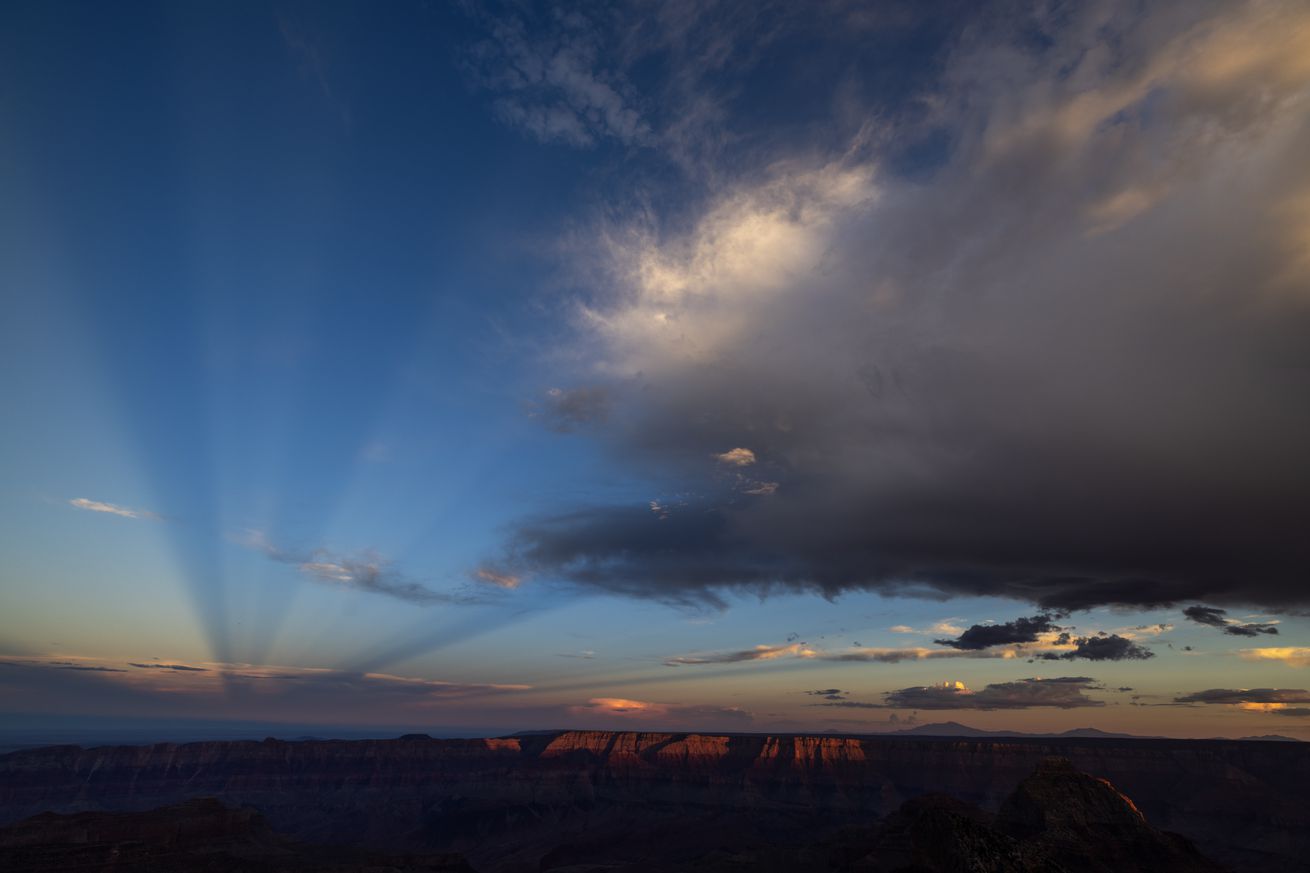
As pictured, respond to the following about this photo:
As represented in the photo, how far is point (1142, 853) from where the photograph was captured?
101938 millimetres

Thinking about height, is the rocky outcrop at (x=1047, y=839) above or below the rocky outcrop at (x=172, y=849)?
above

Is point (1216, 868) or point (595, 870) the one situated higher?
point (1216, 868)

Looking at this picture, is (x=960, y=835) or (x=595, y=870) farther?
(x=595, y=870)

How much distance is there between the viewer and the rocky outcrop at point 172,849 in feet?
365

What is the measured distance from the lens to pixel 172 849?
123125mm

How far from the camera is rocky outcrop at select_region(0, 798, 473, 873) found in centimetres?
11112

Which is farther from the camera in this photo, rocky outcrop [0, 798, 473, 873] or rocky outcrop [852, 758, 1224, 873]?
rocky outcrop [0, 798, 473, 873]

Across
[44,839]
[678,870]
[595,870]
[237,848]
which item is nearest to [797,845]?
[678,870]

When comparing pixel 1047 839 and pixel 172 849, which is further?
pixel 172 849

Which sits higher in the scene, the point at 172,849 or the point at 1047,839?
the point at 1047,839

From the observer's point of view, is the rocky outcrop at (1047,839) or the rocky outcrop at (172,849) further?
the rocky outcrop at (172,849)

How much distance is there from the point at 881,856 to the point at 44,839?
464ft

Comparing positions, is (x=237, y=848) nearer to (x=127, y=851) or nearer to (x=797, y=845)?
(x=127, y=851)

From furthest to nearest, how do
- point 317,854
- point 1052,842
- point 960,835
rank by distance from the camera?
point 317,854
point 1052,842
point 960,835
